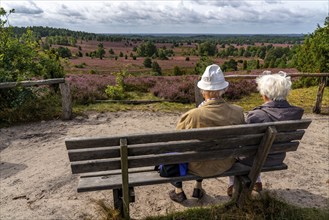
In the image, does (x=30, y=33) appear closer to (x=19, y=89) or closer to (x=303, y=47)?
(x=19, y=89)

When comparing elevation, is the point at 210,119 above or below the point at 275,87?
below

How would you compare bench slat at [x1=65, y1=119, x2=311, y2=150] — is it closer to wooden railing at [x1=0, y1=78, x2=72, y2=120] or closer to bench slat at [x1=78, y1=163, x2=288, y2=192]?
bench slat at [x1=78, y1=163, x2=288, y2=192]

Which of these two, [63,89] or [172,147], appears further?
[63,89]

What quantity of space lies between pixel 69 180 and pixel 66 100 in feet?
11.6

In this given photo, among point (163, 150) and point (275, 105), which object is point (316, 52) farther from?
point (163, 150)

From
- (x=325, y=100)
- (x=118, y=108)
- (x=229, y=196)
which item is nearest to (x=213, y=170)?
(x=229, y=196)

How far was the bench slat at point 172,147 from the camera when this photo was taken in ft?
9.64

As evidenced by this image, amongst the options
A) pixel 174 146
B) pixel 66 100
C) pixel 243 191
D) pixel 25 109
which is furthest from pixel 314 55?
pixel 174 146

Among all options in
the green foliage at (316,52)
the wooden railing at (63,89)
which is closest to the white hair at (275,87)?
the wooden railing at (63,89)

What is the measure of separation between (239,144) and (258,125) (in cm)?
28

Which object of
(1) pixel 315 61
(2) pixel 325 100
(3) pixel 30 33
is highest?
(3) pixel 30 33

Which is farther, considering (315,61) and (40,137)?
(315,61)

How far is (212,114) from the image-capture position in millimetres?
3342

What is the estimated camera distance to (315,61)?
1488cm
